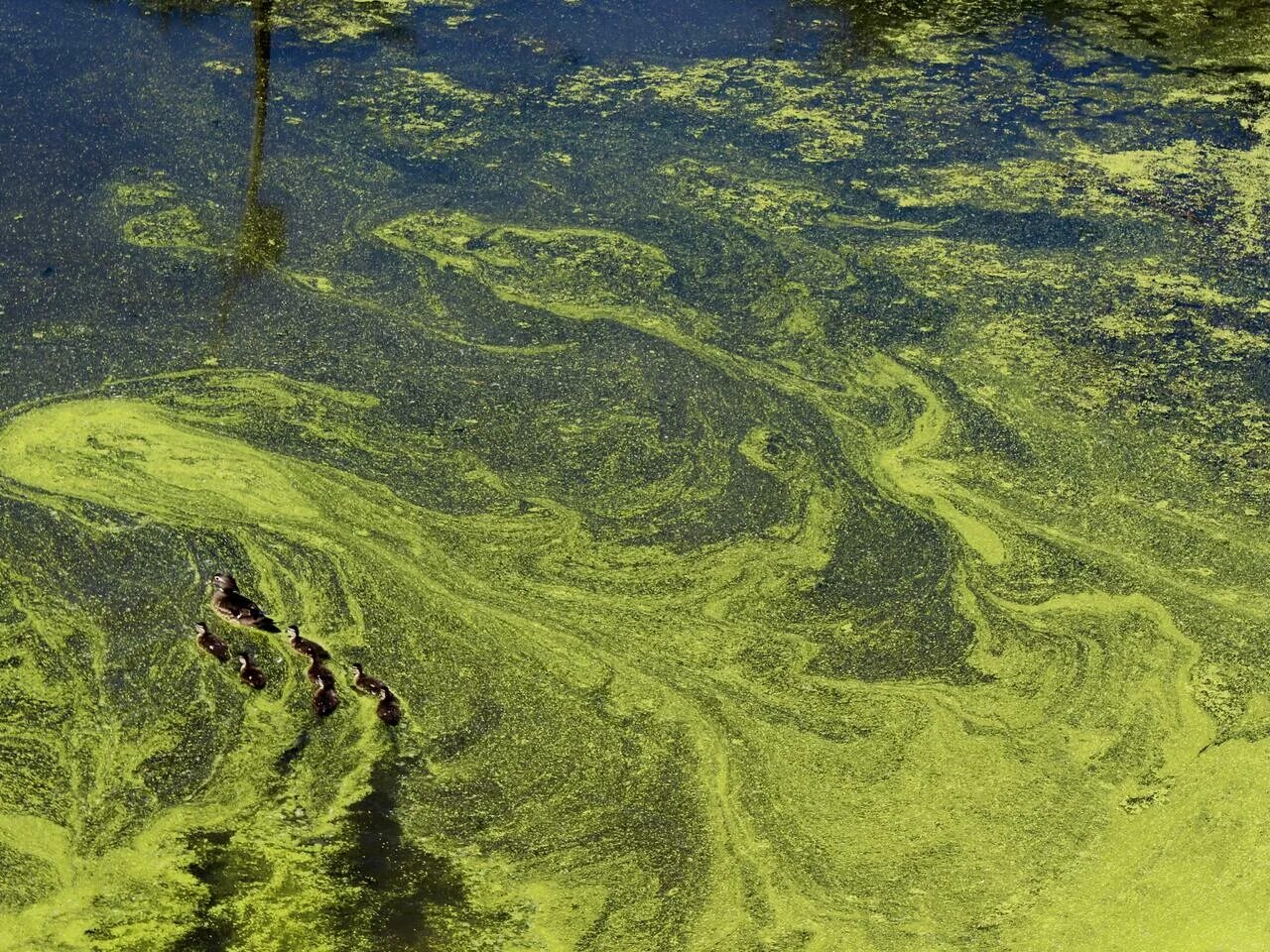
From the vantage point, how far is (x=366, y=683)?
7.90ft

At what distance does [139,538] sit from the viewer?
8.75 feet

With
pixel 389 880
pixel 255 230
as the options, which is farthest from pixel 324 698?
pixel 255 230

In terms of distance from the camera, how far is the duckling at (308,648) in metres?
2.46

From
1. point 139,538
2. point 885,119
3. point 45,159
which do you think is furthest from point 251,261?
point 885,119

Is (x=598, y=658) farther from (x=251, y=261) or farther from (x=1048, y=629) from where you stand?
(x=251, y=261)

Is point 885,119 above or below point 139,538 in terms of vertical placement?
above

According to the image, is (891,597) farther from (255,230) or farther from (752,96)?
(752,96)

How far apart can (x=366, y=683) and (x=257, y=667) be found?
198 mm

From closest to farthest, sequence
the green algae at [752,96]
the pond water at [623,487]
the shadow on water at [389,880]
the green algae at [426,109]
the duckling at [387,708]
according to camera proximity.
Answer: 1. the shadow on water at [389,880]
2. the pond water at [623,487]
3. the duckling at [387,708]
4. the green algae at [426,109]
5. the green algae at [752,96]

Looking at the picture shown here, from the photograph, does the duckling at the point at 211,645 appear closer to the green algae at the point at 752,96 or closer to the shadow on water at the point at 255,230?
the shadow on water at the point at 255,230

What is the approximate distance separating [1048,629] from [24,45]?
3.49 meters

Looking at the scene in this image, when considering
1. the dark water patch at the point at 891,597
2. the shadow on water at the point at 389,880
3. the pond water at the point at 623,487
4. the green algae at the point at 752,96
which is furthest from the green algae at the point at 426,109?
the shadow on water at the point at 389,880

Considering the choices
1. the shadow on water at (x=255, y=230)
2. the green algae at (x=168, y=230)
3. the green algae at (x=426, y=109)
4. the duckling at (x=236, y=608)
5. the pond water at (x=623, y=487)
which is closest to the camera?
the pond water at (x=623, y=487)

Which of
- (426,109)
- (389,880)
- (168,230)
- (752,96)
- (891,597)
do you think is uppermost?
(752,96)
